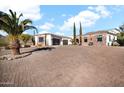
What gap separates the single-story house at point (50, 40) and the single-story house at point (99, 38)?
0.77 metres

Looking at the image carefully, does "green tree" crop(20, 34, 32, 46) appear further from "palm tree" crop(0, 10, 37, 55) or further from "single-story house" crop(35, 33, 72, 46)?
"single-story house" crop(35, 33, 72, 46)

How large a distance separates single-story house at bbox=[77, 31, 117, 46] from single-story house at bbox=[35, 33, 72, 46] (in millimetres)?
771

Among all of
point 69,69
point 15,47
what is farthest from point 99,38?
point 15,47

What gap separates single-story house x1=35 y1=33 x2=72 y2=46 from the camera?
9133 millimetres

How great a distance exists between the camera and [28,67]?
7895 millimetres

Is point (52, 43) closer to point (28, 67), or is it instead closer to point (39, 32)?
point (39, 32)

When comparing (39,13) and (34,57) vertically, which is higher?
(39,13)

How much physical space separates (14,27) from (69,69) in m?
2.83

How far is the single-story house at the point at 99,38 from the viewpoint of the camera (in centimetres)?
882

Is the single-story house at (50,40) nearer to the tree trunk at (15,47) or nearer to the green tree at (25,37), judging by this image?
the green tree at (25,37)

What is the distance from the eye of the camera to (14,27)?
8.75 metres

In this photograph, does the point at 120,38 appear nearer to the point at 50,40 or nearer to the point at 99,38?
the point at 99,38

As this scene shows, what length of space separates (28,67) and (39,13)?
82.2 inches
